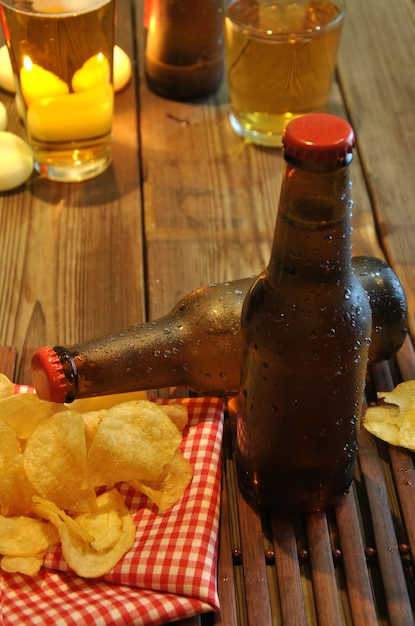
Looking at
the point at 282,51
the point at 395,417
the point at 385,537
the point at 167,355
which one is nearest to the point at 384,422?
the point at 395,417

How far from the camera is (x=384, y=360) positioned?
3.29ft

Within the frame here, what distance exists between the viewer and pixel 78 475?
0.80 meters

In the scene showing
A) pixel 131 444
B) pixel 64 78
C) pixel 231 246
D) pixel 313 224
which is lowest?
pixel 231 246

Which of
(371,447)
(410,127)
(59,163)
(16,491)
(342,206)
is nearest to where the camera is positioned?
(342,206)

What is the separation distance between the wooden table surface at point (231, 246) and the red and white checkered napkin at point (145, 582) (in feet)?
0.13

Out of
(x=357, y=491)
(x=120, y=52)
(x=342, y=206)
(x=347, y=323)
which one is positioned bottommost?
(x=357, y=491)

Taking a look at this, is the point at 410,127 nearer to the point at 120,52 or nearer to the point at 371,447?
the point at 120,52

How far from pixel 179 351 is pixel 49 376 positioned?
0.46 feet

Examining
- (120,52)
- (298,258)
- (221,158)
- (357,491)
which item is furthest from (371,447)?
(120,52)

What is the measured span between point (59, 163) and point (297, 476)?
27.2 inches

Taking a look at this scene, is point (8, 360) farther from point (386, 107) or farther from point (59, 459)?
point (386, 107)

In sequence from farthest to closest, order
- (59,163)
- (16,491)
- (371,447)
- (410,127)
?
(410,127) < (59,163) < (371,447) < (16,491)

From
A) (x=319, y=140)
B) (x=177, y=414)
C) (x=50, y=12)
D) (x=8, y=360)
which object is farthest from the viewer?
(x=50, y=12)

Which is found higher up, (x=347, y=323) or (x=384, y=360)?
(x=347, y=323)
